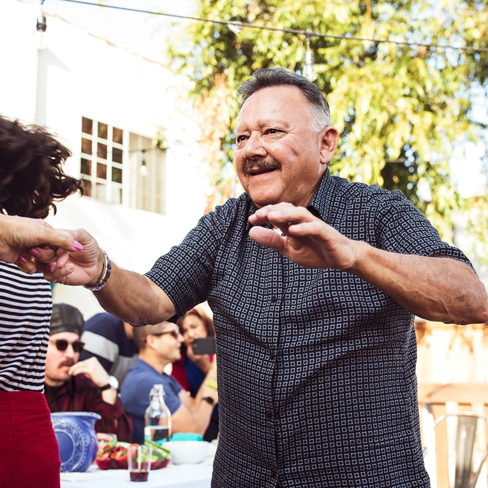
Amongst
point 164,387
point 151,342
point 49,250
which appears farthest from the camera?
point 151,342

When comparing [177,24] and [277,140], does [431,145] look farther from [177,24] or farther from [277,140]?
[277,140]

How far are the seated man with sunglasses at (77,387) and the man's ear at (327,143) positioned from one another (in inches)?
99.9

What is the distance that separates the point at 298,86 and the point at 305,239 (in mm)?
765

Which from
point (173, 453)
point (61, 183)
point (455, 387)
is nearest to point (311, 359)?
point (61, 183)

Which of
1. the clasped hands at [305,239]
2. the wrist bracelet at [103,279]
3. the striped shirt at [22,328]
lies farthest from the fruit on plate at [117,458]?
the clasped hands at [305,239]

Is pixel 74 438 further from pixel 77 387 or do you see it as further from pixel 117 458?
pixel 77 387

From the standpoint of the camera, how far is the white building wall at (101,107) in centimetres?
738

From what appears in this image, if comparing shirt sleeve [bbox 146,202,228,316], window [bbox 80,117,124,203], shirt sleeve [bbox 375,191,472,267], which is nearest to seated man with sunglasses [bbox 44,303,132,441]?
shirt sleeve [bbox 146,202,228,316]

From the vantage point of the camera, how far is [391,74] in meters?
6.51

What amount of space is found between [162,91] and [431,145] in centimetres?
492

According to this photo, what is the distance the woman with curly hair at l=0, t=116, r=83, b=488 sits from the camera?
1.63 metres

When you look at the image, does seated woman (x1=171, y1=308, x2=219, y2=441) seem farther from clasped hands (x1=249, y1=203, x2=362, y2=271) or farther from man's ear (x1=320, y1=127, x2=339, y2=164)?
clasped hands (x1=249, y1=203, x2=362, y2=271)

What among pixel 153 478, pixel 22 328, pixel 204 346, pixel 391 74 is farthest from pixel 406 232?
pixel 391 74

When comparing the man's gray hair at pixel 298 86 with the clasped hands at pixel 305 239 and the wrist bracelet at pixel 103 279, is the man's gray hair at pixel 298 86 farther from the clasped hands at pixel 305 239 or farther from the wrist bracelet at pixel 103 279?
the wrist bracelet at pixel 103 279
